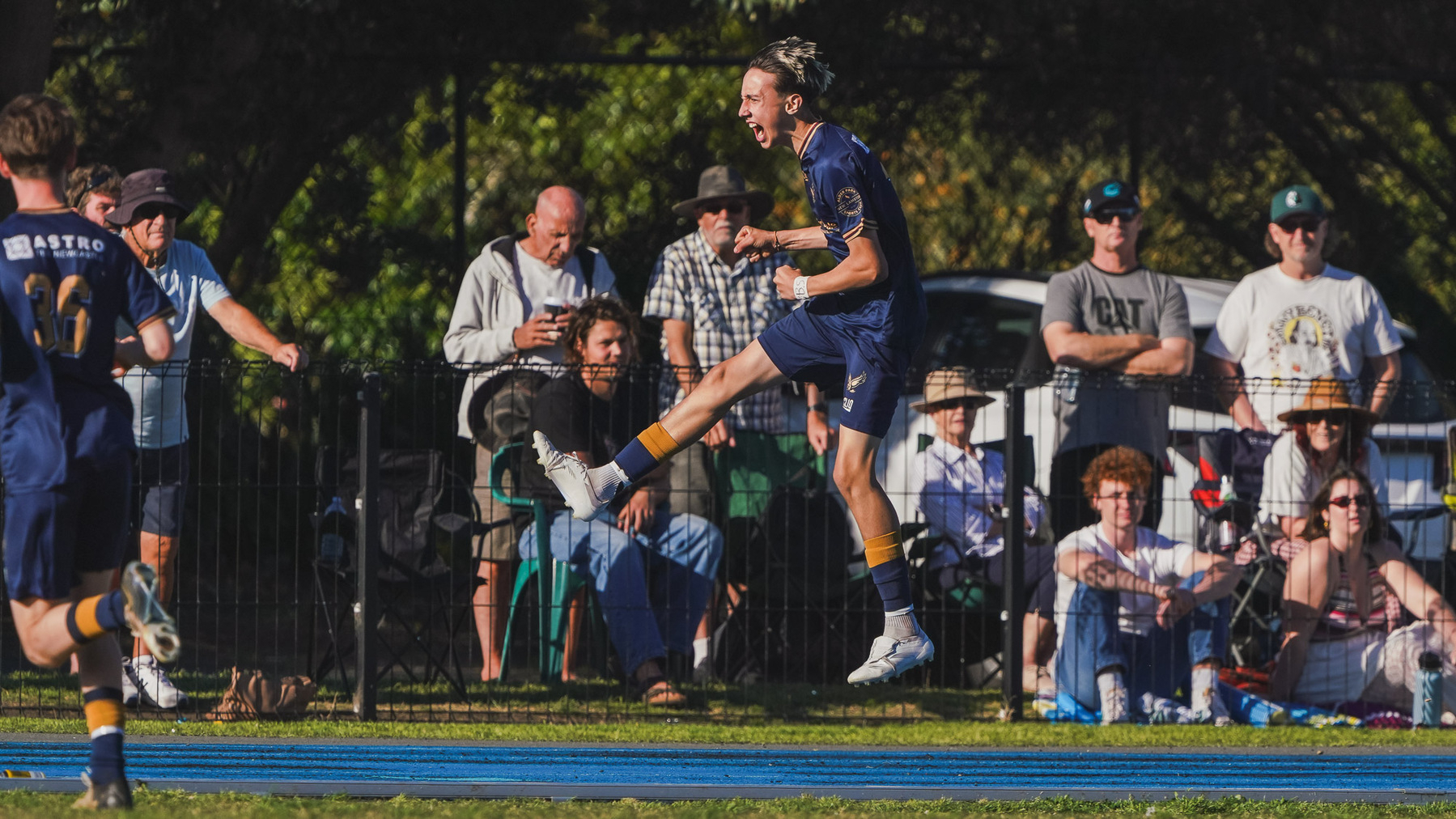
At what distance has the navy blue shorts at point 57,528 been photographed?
508 cm

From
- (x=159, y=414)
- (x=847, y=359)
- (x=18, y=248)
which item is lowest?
(x=159, y=414)

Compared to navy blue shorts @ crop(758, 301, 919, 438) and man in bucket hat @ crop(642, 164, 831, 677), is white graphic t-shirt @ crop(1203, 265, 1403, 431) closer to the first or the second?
man in bucket hat @ crop(642, 164, 831, 677)

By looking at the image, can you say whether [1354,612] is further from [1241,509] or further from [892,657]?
[892,657]

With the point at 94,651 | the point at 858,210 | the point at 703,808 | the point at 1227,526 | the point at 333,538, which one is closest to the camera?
the point at 94,651

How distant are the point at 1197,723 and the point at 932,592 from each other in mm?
1359

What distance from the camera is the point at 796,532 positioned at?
831 centimetres

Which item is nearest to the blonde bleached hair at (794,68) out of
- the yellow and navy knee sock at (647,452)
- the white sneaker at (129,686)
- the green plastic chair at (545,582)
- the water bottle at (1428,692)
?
the yellow and navy knee sock at (647,452)

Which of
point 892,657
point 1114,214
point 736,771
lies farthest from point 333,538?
point 1114,214

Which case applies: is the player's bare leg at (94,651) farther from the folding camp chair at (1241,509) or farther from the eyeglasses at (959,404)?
the folding camp chair at (1241,509)

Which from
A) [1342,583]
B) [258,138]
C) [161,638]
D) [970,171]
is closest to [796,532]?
[1342,583]

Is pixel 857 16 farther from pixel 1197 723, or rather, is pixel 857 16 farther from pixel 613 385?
pixel 1197 723

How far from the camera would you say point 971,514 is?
340 inches

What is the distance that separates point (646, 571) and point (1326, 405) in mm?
3278

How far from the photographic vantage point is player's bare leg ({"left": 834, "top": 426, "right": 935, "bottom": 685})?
643cm
